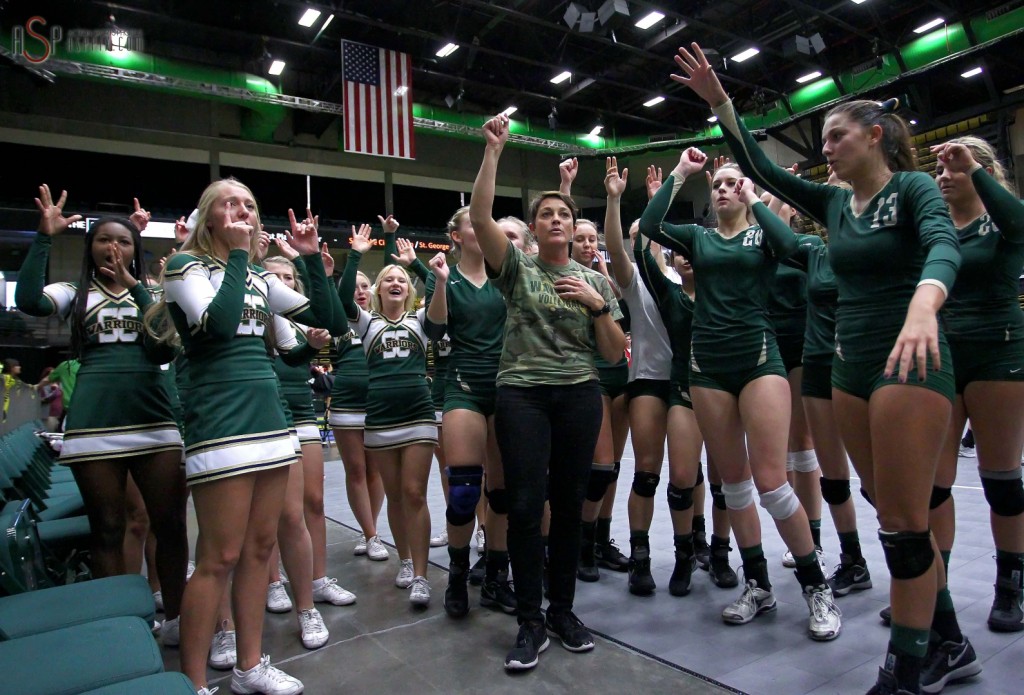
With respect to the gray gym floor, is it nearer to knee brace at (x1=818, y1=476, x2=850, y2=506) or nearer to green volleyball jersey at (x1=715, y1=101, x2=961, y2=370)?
knee brace at (x1=818, y1=476, x2=850, y2=506)

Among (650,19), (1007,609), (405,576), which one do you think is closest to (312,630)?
(405,576)

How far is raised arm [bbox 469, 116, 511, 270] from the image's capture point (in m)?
2.28

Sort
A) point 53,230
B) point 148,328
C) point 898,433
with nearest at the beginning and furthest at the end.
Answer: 1. point 898,433
2. point 148,328
3. point 53,230

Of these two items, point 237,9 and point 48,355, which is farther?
point 48,355

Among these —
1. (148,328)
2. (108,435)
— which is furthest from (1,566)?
(148,328)

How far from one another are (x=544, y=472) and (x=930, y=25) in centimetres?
1397

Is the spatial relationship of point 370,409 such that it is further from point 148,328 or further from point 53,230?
point 53,230

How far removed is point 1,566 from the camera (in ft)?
6.49

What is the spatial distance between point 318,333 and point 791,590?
2332mm

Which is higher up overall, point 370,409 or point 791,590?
point 370,409

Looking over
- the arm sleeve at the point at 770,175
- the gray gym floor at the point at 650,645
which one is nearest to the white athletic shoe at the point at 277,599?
the gray gym floor at the point at 650,645

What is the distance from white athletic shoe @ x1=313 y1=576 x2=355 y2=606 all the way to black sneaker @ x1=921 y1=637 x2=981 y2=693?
2.33 m

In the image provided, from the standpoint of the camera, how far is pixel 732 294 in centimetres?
271

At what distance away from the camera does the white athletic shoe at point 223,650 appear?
253 cm
